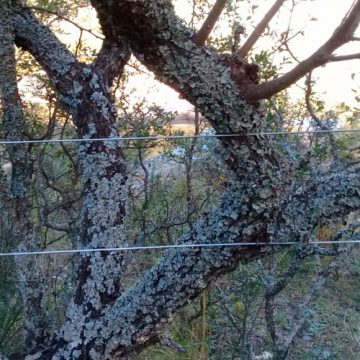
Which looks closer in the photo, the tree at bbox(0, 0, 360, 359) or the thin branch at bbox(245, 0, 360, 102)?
the thin branch at bbox(245, 0, 360, 102)

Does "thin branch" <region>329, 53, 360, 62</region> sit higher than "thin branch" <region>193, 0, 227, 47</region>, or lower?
lower

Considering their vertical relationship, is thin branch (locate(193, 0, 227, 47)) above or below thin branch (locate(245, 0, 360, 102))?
above

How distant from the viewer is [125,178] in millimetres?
2107

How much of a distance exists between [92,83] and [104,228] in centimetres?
48

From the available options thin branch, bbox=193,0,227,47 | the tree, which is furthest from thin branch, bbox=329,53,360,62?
thin branch, bbox=193,0,227,47

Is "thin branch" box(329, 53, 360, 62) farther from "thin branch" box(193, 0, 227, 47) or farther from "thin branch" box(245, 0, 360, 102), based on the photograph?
"thin branch" box(193, 0, 227, 47)

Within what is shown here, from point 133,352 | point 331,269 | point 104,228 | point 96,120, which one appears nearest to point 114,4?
point 96,120

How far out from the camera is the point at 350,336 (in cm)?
342

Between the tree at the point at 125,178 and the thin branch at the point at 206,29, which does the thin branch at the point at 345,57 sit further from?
the thin branch at the point at 206,29

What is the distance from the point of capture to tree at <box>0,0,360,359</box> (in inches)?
63.0

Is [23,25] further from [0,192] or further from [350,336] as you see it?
[350,336]

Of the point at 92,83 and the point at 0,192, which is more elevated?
the point at 92,83

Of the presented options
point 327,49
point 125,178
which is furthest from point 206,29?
point 125,178

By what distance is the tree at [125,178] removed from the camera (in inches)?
63.0
